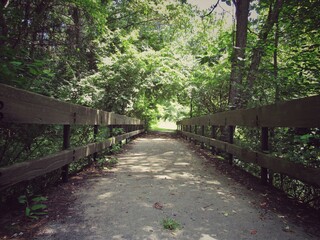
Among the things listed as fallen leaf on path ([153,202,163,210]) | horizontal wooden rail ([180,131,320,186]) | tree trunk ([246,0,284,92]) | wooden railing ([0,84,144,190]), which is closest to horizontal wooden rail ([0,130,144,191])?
wooden railing ([0,84,144,190])

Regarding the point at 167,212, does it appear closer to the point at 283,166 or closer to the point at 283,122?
the point at 283,166

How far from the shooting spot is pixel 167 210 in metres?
2.68

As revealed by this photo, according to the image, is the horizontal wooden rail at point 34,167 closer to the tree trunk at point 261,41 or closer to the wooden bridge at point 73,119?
the wooden bridge at point 73,119

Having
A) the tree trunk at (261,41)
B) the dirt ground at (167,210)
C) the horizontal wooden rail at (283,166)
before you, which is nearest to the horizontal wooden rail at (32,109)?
the dirt ground at (167,210)

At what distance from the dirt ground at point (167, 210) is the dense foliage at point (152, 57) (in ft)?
2.24

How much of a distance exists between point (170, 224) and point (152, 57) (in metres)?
10.5

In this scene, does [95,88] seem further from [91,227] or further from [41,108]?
[91,227]

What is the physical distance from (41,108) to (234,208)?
2.26 meters

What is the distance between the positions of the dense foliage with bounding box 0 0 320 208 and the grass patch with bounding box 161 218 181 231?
1562mm

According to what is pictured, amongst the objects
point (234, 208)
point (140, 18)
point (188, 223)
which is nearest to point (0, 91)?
point (188, 223)

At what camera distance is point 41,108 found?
251 centimetres

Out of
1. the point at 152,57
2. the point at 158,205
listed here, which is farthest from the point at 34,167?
the point at 152,57

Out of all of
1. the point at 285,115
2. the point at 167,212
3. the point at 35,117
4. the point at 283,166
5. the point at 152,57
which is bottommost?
the point at 167,212

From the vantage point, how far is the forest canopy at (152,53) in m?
4.13
